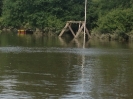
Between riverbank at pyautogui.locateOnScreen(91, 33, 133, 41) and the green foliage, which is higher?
the green foliage

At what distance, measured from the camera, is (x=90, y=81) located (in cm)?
2291

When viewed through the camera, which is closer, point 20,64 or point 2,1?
point 20,64

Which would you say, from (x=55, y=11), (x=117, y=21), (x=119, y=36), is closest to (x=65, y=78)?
(x=119, y=36)

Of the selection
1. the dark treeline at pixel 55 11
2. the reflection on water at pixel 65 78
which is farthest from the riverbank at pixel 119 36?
the reflection on water at pixel 65 78

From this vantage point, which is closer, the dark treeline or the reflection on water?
the reflection on water

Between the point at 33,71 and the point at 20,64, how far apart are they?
359 centimetres

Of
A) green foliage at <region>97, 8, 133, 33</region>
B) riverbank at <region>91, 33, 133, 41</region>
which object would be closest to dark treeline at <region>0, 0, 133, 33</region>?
green foliage at <region>97, 8, 133, 33</region>

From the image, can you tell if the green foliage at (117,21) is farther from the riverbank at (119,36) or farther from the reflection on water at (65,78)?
the reflection on water at (65,78)

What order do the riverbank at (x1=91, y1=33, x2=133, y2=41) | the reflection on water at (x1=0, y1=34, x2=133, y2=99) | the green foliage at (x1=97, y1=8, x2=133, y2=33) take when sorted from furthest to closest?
the green foliage at (x1=97, y1=8, x2=133, y2=33) < the riverbank at (x1=91, y1=33, x2=133, y2=41) < the reflection on water at (x1=0, y1=34, x2=133, y2=99)

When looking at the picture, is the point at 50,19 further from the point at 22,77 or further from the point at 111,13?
the point at 22,77

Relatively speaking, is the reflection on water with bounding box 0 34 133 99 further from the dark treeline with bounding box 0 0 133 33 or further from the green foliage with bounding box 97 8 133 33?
the dark treeline with bounding box 0 0 133 33

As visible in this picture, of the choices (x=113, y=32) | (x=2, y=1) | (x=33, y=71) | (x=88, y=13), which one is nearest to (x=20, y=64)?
(x=33, y=71)

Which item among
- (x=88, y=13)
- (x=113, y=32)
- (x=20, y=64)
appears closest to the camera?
(x=20, y=64)

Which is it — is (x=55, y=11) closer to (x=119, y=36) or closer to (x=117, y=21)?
(x=117, y=21)
